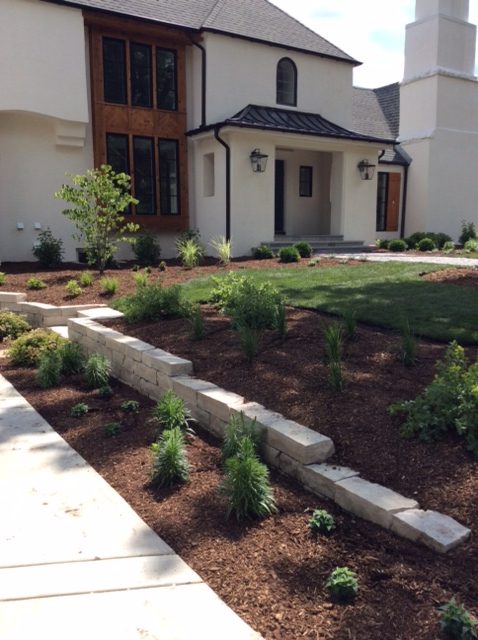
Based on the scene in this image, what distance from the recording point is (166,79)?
1467 cm

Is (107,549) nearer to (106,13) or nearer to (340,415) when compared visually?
(340,415)

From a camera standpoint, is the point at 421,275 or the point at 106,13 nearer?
the point at 421,275

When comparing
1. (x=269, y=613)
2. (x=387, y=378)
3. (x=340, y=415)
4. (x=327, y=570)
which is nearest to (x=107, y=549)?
(x=269, y=613)

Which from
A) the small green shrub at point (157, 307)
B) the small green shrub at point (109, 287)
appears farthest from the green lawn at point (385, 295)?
the small green shrub at point (109, 287)

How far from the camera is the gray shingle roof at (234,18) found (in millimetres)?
13656

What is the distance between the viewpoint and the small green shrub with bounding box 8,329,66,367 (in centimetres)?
643

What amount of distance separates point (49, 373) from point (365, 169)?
13316mm

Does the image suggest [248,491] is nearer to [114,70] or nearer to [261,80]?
[114,70]

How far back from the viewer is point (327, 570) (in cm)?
255

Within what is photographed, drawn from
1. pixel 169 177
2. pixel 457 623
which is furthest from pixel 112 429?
pixel 169 177

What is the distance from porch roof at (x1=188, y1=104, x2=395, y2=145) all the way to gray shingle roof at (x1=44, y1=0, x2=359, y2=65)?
6.09 feet

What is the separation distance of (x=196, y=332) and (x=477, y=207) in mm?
18276

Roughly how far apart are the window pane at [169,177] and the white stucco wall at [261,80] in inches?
53.0

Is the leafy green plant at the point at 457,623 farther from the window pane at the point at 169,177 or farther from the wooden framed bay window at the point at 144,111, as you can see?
the window pane at the point at 169,177
